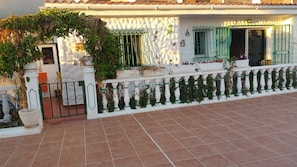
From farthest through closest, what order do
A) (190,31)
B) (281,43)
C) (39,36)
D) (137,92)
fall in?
(281,43) → (190,31) → (137,92) → (39,36)

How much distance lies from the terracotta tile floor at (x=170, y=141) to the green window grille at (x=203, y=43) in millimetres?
3401

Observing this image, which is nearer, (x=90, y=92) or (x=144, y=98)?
(x=90, y=92)

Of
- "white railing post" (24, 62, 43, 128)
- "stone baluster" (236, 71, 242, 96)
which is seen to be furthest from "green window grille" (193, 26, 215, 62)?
"white railing post" (24, 62, 43, 128)

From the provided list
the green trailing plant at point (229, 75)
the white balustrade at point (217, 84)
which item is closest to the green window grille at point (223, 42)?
the white balustrade at point (217, 84)

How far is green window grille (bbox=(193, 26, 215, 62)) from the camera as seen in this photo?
8914 mm

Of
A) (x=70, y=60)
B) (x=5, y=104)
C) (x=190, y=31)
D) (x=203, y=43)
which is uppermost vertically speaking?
(x=190, y=31)

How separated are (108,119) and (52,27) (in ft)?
7.75

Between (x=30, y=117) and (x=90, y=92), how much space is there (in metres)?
1.36

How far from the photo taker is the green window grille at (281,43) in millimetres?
9688

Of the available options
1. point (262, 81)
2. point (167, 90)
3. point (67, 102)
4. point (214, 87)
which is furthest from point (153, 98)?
point (262, 81)

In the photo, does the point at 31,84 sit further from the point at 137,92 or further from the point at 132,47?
the point at 132,47

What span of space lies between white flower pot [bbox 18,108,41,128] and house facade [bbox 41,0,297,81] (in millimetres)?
2647

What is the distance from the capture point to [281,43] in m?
9.81

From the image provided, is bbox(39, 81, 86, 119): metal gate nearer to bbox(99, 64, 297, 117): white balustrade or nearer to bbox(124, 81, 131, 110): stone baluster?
bbox(124, 81, 131, 110): stone baluster
